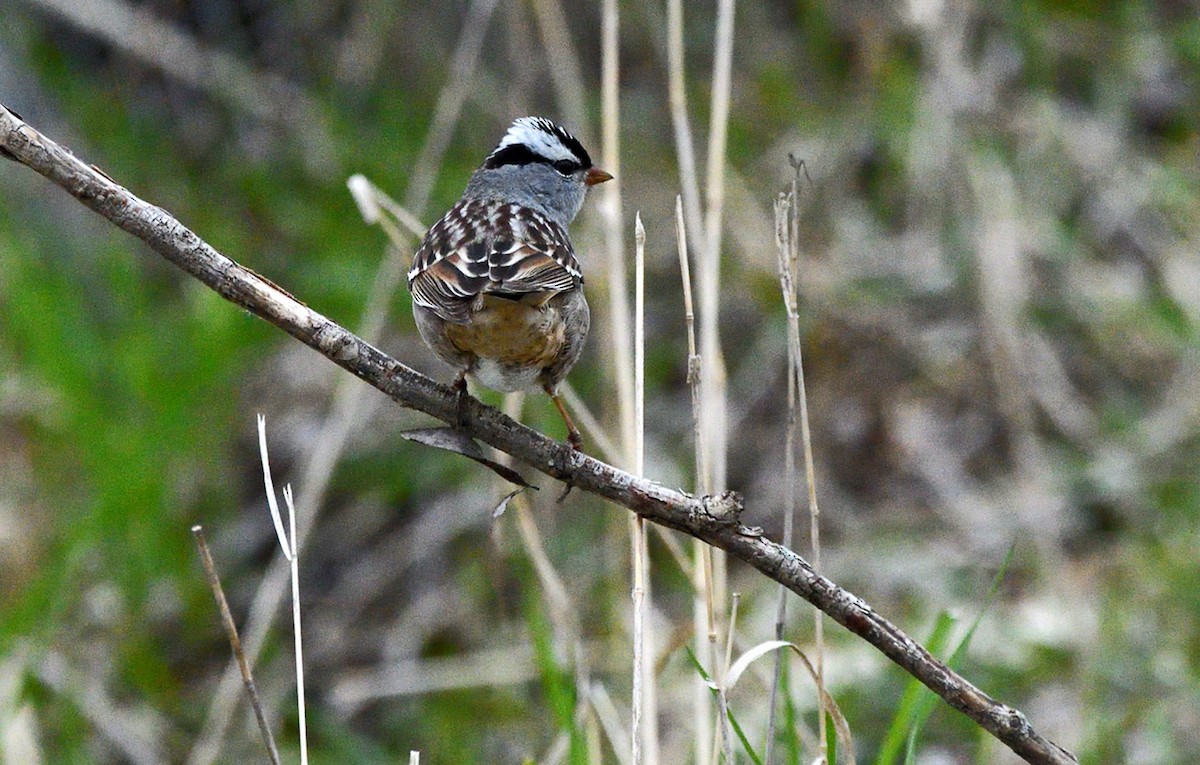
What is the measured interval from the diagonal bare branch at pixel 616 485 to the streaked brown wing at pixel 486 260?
618 millimetres

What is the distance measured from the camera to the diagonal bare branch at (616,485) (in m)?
1.86

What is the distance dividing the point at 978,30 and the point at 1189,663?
8.92 ft

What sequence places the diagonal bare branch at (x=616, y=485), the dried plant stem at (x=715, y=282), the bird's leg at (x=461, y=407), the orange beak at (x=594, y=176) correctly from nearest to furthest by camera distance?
the diagonal bare branch at (x=616, y=485) → the bird's leg at (x=461, y=407) → the dried plant stem at (x=715, y=282) → the orange beak at (x=594, y=176)

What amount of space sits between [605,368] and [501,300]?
6.03 feet

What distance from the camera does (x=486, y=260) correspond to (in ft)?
9.03

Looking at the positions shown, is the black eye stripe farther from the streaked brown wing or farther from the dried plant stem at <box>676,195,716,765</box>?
the dried plant stem at <box>676,195,716,765</box>

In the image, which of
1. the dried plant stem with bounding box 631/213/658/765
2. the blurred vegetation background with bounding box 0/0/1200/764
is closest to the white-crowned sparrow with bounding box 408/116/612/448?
the dried plant stem with bounding box 631/213/658/765

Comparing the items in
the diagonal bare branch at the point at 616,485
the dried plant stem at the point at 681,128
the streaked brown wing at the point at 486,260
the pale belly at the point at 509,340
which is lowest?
the diagonal bare branch at the point at 616,485

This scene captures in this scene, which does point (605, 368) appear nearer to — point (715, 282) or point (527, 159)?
point (527, 159)

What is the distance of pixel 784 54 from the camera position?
5.73m

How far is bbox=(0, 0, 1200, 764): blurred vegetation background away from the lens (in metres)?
4.18

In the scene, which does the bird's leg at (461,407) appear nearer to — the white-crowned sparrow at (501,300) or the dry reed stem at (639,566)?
the white-crowned sparrow at (501,300)

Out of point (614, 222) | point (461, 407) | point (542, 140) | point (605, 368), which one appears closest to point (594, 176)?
point (542, 140)

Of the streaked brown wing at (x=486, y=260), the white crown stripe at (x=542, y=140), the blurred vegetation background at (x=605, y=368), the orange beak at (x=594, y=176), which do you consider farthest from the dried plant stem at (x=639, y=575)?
the blurred vegetation background at (x=605, y=368)
